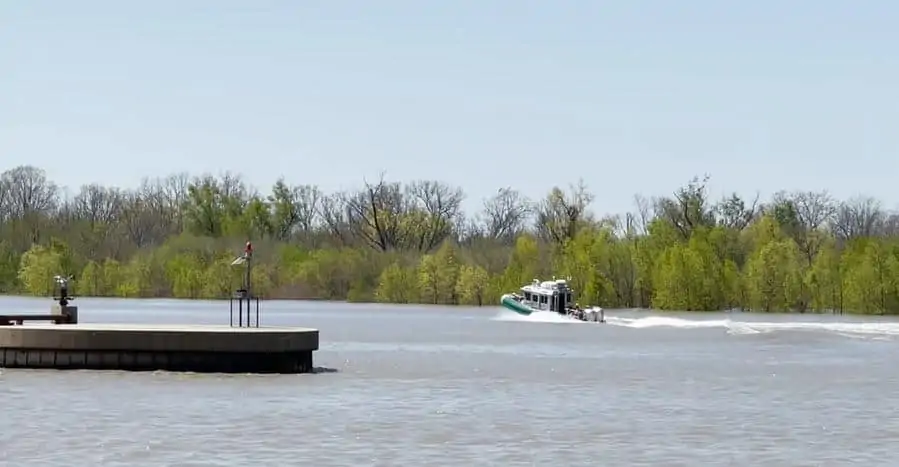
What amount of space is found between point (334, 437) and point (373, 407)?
6.09m

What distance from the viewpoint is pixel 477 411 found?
131 ft

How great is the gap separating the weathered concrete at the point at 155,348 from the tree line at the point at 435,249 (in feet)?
264

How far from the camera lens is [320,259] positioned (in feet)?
511

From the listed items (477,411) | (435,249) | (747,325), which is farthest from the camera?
(435,249)

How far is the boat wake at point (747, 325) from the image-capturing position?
85500 mm

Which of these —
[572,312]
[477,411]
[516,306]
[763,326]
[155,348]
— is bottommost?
[477,411]

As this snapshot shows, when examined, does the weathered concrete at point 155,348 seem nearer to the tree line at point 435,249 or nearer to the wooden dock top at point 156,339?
the wooden dock top at point 156,339

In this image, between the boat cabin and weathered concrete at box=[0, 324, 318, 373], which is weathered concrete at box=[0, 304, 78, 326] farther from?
the boat cabin

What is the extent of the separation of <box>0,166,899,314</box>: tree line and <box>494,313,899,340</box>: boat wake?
1884 cm

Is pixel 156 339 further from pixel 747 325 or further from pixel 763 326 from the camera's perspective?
pixel 747 325

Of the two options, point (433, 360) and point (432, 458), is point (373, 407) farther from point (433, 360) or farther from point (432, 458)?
point (433, 360)

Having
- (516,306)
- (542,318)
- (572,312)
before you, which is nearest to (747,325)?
(572,312)

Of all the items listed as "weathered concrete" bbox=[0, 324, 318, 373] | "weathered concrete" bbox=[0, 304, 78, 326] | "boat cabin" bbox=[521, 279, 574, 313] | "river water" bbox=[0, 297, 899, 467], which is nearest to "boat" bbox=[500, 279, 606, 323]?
"boat cabin" bbox=[521, 279, 574, 313]

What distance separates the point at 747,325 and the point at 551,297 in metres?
17.4
